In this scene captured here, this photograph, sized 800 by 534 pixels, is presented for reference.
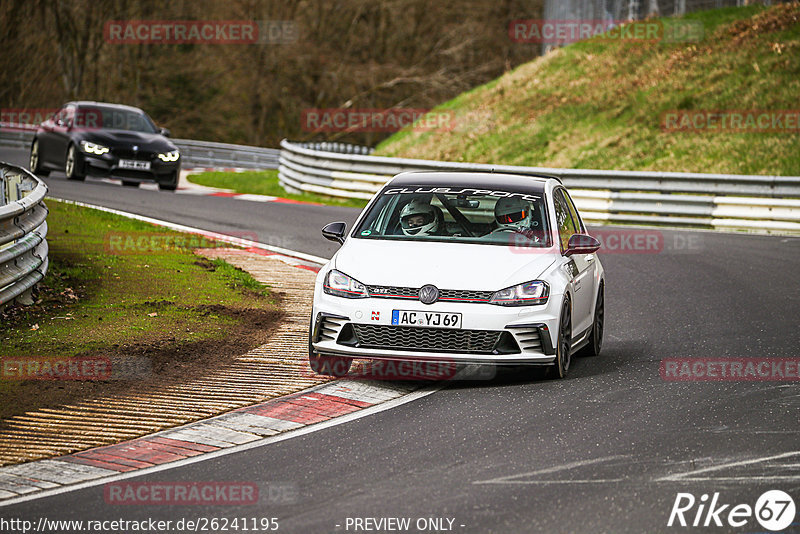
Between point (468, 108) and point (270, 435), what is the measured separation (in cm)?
3176

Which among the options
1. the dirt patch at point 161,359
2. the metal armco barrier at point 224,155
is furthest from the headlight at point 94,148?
the metal armco barrier at point 224,155

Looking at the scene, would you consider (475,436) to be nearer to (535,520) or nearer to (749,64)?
(535,520)

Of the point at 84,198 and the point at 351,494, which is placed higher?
the point at 351,494

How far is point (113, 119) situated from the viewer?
25203mm

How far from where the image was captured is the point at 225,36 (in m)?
55.7

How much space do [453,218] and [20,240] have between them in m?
4.14

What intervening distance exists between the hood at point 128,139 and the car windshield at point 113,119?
0.41m

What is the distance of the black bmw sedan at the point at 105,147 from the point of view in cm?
2400

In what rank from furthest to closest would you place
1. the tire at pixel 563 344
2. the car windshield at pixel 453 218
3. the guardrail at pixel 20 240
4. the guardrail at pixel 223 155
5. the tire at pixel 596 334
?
the guardrail at pixel 223 155 < the guardrail at pixel 20 240 < the tire at pixel 596 334 < the car windshield at pixel 453 218 < the tire at pixel 563 344

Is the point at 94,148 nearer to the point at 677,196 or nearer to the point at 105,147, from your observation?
the point at 105,147

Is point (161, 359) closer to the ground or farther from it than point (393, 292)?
closer to the ground

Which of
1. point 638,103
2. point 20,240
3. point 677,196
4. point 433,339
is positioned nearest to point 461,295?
point 433,339

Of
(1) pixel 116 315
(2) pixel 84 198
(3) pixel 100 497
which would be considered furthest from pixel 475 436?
(2) pixel 84 198

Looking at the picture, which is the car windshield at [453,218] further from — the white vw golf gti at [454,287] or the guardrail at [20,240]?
the guardrail at [20,240]
